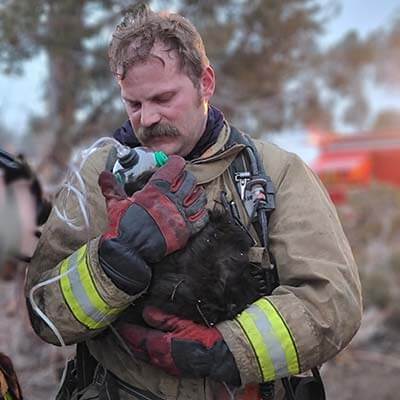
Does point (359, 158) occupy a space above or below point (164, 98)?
below

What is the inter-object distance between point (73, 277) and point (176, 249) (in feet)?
1.04

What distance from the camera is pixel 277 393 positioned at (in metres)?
2.08

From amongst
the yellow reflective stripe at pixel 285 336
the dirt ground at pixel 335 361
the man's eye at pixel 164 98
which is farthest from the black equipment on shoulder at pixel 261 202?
the dirt ground at pixel 335 361

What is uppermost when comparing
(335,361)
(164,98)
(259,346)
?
(164,98)

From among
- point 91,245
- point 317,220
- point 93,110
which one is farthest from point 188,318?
point 93,110

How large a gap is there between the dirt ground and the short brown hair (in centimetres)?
230

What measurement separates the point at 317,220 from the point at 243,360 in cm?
50

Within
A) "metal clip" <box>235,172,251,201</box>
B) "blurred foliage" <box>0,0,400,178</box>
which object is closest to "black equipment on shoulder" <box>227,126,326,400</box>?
"metal clip" <box>235,172,251,201</box>

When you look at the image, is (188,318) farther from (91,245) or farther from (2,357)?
(2,357)

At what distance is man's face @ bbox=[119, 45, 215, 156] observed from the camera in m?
1.99

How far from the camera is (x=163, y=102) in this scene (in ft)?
6.62

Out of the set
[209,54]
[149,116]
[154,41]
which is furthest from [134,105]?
[209,54]

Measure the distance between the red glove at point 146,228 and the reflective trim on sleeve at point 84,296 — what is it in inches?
3.0

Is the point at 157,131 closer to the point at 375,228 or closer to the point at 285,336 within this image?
→ the point at 285,336
